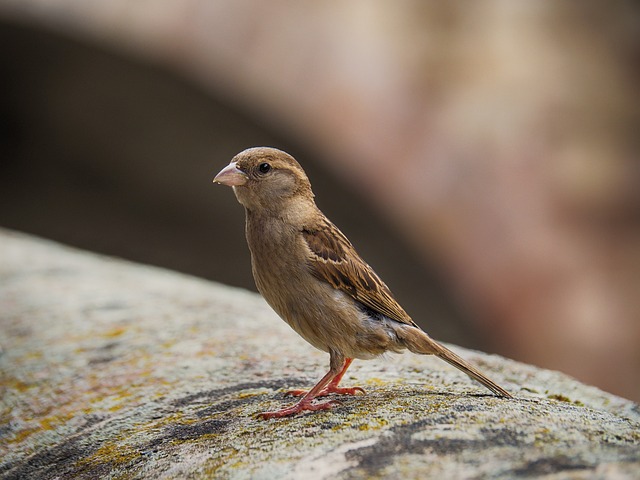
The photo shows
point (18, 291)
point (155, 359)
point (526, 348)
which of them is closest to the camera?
point (155, 359)

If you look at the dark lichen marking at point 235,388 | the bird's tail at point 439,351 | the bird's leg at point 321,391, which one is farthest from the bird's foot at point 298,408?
the bird's tail at point 439,351

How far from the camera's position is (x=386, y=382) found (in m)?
3.20

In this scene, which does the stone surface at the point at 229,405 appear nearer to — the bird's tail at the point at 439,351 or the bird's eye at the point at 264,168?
the bird's tail at the point at 439,351

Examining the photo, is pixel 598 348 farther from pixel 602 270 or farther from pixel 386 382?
pixel 386 382

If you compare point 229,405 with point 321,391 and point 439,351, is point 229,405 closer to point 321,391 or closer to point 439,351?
point 321,391

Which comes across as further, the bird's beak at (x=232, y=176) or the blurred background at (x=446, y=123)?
the blurred background at (x=446, y=123)

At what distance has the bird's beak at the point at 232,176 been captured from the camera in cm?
315

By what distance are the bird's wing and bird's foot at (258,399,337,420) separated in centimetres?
50

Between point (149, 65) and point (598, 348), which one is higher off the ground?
point (149, 65)

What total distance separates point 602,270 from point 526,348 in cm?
92

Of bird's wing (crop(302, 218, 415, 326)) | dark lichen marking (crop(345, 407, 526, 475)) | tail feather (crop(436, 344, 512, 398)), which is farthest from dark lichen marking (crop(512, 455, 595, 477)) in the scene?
bird's wing (crop(302, 218, 415, 326))

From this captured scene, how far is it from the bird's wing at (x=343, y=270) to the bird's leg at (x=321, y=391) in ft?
0.84

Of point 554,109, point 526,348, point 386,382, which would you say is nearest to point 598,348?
point 526,348

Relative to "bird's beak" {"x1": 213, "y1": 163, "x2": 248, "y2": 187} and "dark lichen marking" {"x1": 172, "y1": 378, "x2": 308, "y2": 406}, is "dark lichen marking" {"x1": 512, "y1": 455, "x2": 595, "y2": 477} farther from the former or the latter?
"bird's beak" {"x1": 213, "y1": 163, "x2": 248, "y2": 187}
